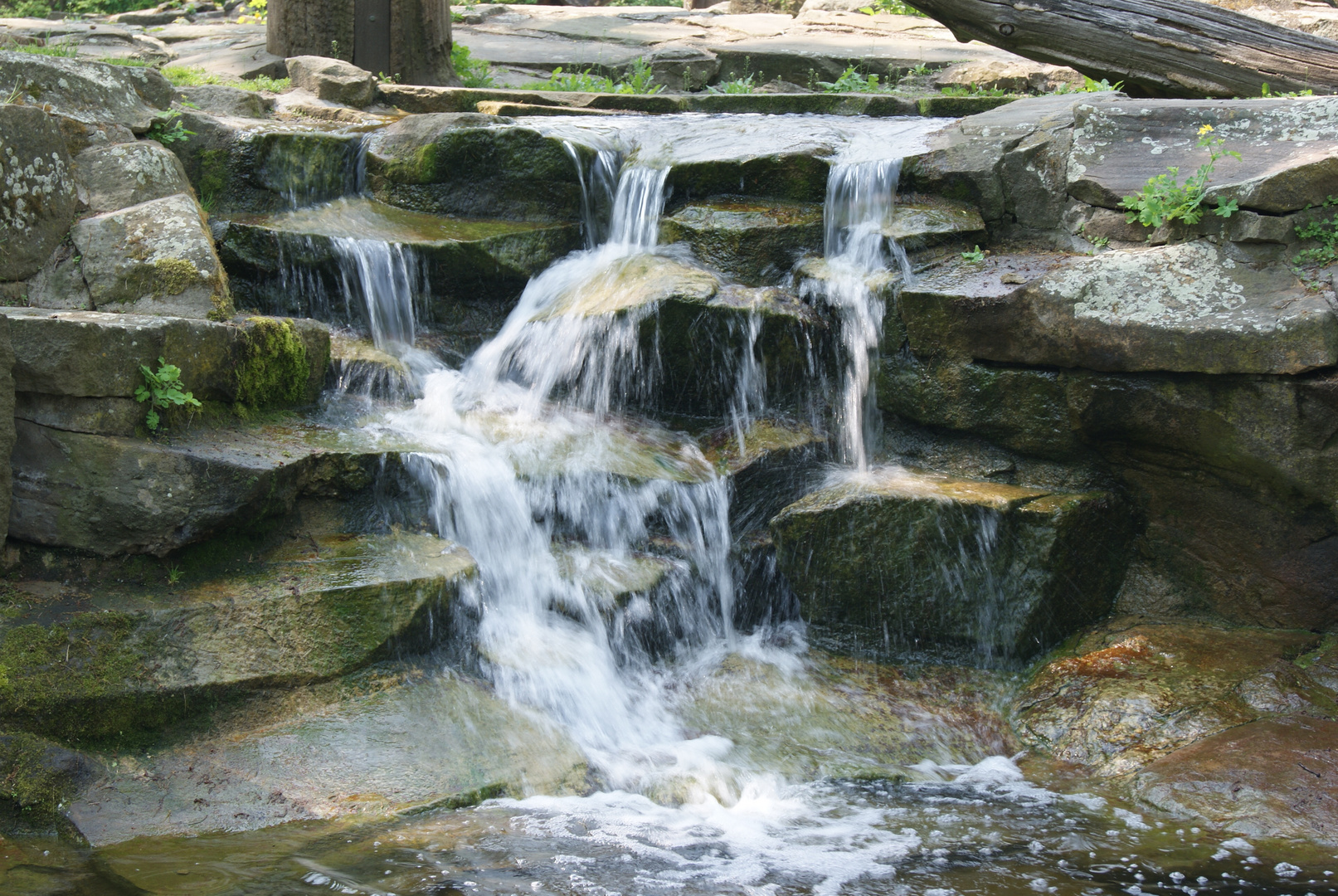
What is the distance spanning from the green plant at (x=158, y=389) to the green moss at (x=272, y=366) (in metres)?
0.48

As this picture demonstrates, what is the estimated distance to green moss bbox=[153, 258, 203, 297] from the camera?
189 inches

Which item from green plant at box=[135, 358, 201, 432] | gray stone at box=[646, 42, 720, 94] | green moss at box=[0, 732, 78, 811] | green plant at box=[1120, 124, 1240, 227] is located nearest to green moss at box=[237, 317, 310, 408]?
green plant at box=[135, 358, 201, 432]

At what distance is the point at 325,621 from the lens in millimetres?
4008

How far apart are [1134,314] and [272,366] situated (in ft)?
13.2

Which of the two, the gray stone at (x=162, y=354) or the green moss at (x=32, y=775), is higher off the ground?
the gray stone at (x=162, y=354)

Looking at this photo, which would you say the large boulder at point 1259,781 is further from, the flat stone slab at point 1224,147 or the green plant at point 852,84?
the green plant at point 852,84

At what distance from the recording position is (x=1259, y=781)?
368cm

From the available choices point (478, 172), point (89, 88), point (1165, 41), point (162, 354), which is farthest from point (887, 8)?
point (162, 354)

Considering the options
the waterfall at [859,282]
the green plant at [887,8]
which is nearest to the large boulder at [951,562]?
the waterfall at [859,282]

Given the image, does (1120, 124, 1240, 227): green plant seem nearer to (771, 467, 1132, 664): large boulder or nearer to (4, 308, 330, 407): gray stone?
(771, 467, 1132, 664): large boulder

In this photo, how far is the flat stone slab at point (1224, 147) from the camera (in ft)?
15.0

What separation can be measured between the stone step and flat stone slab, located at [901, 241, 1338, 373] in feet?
8.77

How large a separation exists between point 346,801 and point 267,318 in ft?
8.01

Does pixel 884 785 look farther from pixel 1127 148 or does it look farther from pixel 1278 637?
pixel 1127 148
